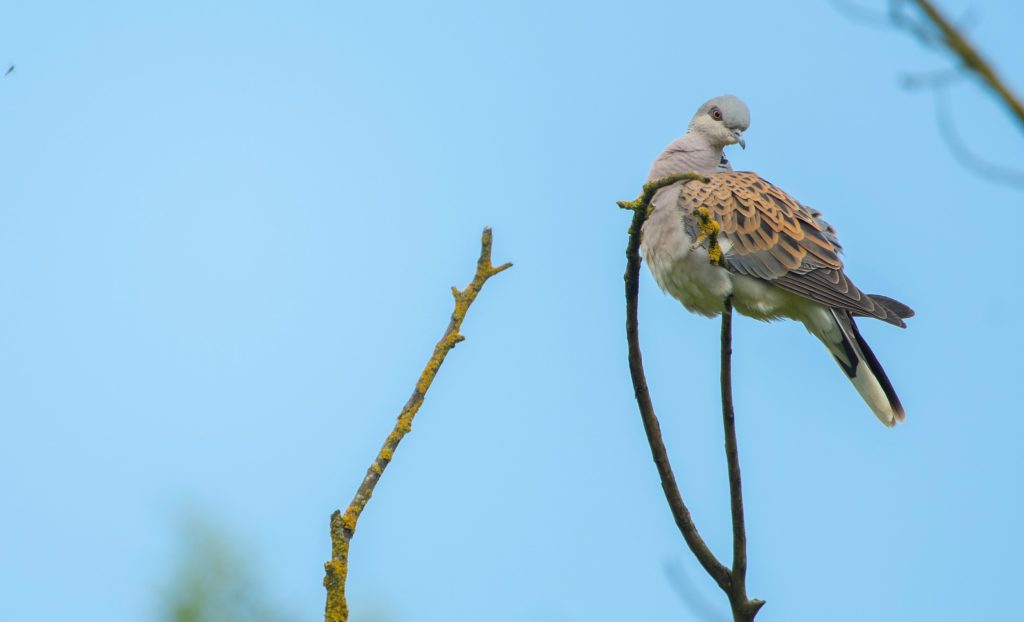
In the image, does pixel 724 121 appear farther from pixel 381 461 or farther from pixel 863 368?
pixel 381 461

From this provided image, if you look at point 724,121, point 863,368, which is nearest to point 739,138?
point 724,121

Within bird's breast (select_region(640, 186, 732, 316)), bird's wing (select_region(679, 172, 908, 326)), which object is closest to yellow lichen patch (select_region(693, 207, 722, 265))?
bird's breast (select_region(640, 186, 732, 316))

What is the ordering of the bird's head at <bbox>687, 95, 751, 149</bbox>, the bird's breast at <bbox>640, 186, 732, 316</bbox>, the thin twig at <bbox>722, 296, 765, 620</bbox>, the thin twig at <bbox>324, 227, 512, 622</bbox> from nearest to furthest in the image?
1. the thin twig at <bbox>324, 227, 512, 622</bbox>
2. the thin twig at <bbox>722, 296, 765, 620</bbox>
3. the bird's breast at <bbox>640, 186, 732, 316</bbox>
4. the bird's head at <bbox>687, 95, 751, 149</bbox>

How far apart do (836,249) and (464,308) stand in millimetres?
3352

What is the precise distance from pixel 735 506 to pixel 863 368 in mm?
2286

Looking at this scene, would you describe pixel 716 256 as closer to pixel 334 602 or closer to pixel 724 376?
pixel 724 376

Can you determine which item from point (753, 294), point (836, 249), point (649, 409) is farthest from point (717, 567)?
point (836, 249)

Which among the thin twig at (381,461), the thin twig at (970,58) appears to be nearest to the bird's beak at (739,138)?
the thin twig at (381,461)

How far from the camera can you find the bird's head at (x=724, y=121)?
5703 millimetres

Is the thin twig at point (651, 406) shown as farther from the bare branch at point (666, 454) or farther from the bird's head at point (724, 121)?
the bird's head at point (724, 121)

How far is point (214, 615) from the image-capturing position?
9.53 feet

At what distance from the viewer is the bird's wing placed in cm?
500

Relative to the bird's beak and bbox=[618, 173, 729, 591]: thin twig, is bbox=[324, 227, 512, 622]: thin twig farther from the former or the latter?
the bird's beak

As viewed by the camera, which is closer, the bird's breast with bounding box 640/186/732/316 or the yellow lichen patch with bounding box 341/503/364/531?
the yellow lichen patch with bounding box 341/503/364/531
